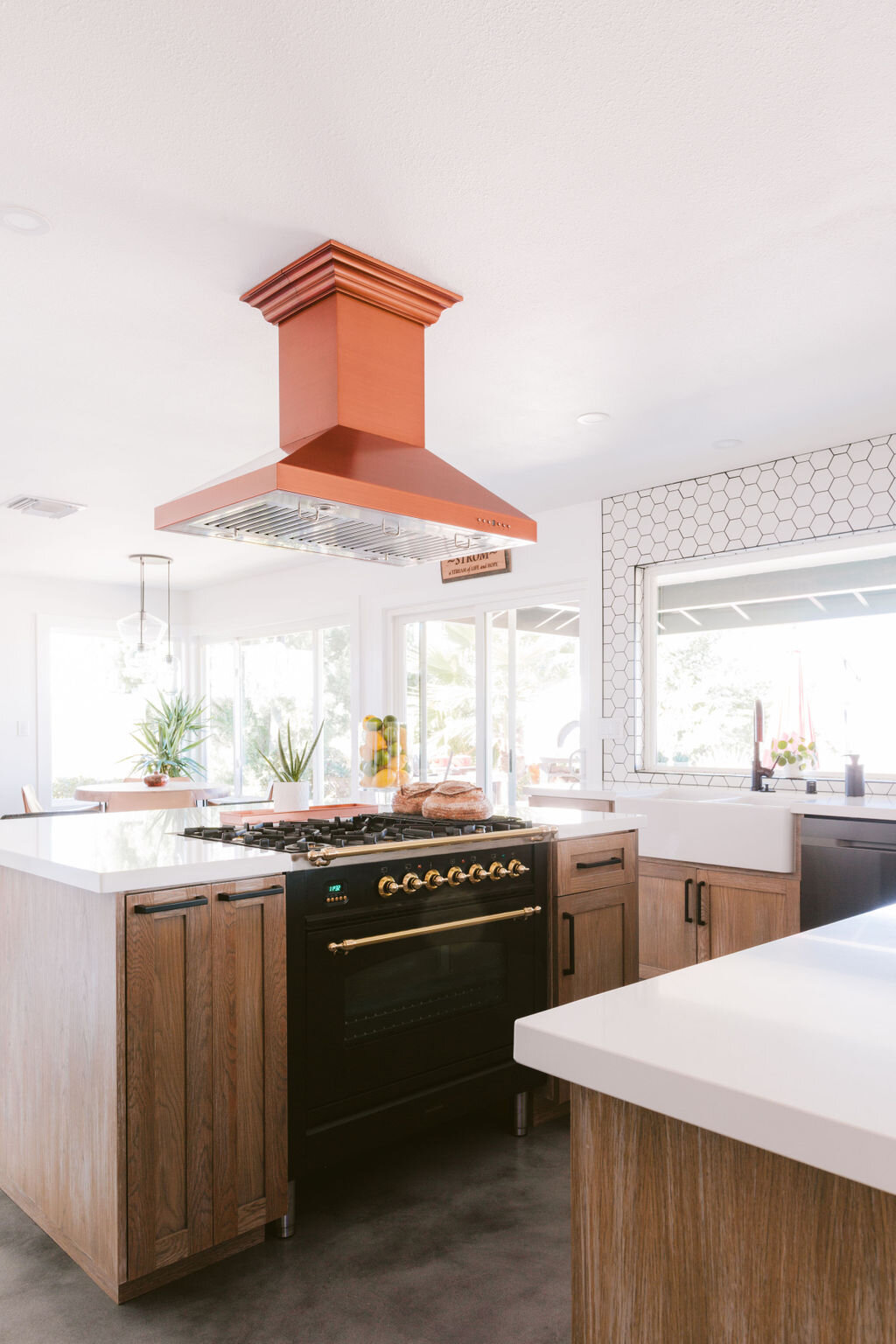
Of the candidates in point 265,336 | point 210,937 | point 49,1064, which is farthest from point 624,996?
point 265,336

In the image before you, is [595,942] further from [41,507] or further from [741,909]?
[41,507]

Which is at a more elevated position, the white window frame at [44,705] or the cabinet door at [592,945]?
the white window frame at [44,705]

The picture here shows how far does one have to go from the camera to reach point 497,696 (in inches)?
217

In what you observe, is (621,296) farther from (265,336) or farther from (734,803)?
Result: (734,803)

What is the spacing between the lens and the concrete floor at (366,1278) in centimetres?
175

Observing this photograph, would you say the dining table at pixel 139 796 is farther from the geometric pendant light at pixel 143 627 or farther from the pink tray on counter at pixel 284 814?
the pink tray on counter at pixel 284 814

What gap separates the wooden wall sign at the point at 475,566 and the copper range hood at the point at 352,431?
2599 mm

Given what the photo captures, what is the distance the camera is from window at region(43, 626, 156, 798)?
748 cm

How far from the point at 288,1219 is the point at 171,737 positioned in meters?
5.86

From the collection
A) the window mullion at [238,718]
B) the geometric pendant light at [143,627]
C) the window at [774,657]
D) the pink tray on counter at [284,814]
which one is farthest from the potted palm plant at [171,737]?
the pink tray on counter at [284,814]

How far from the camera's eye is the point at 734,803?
3660mm

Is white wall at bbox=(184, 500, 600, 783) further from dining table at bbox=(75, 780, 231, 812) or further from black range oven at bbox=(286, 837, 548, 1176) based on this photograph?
black range oven at bbox=(286, 837, 548, 1176)

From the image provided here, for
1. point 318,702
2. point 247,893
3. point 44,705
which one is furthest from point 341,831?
point 44,705

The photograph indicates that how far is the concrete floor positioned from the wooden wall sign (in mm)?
3468
